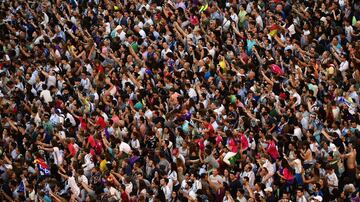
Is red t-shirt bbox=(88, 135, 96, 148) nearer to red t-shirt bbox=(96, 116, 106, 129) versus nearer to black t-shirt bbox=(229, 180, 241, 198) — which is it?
red t-shirt bbox=(96, 116, 106, 129)

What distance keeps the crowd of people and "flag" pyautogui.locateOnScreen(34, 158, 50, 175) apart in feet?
0.08

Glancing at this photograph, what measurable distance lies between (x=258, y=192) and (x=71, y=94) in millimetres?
6215

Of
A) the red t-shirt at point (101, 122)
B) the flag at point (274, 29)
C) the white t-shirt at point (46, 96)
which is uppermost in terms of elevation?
the flag at point (274, 29)

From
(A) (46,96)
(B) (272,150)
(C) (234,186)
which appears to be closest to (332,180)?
(B) (272,150)

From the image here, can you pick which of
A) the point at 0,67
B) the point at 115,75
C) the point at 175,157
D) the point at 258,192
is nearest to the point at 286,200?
the point at 258,192

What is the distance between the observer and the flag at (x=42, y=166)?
60.5ft

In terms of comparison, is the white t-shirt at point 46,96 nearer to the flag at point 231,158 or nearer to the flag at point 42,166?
the flag at point 42,166

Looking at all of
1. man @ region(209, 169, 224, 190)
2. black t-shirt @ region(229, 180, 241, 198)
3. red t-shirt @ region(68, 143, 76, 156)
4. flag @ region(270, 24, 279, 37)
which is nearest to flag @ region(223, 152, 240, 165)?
man @ region(209, 169, 224, 190)

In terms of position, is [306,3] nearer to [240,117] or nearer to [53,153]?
[240,117]

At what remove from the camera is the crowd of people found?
17.1 metres

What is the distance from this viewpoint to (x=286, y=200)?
16078mm

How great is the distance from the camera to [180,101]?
1955 cm

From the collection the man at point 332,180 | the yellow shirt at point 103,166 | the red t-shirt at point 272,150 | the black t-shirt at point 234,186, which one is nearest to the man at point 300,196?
the man at point 332,180

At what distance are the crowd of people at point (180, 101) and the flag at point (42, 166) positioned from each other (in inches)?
0.9
